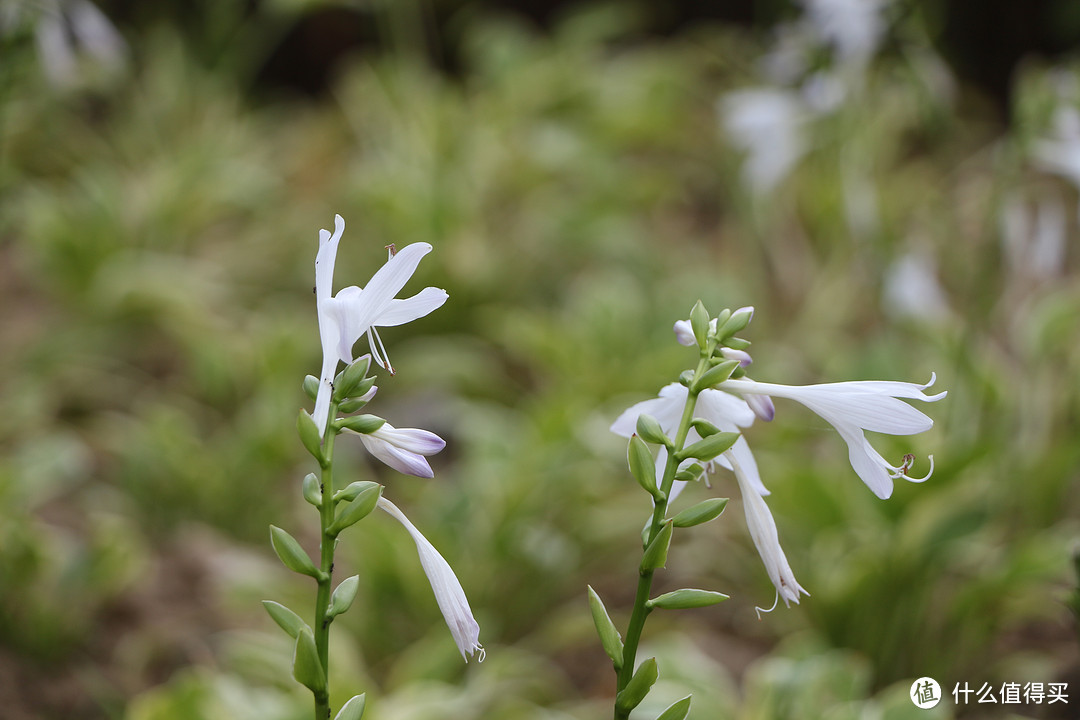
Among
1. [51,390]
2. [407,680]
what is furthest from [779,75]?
[51,390]

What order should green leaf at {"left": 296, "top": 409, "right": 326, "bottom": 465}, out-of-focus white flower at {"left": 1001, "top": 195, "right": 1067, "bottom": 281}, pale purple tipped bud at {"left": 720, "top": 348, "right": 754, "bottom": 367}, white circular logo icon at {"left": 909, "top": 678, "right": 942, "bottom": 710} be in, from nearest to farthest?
green leaf at {"left": 296, "top": 409, "right": 326, "bottom": 465} → pale purple tipped bud at {"left": 720, "top": 348, "right": 754, "bottom": 367} → white circular logo icon at {"left": 909, "top": 678, "right": 942, "bottom": 710} → out-of-focus white flower at {"left": 1001, "top": 195, "right": 1067, "bottom": 281}

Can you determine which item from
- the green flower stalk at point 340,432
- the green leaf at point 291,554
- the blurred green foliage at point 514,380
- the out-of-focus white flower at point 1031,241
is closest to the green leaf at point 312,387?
the green flower stalk at point 340,432

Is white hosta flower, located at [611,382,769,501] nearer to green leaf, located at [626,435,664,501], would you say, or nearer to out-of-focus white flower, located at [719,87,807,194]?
green leaf, located at [626,435,664,501]

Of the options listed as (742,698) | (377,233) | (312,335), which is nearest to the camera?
(742,698)

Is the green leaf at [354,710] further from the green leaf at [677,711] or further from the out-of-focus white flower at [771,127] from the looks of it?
the out-of-focus white flower at [771,127]

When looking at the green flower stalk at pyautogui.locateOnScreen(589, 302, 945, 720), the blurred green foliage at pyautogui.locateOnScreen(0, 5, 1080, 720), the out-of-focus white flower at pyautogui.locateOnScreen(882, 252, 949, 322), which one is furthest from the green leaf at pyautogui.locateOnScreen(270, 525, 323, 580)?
the out-of-focus white flower at pyautogui.locateOnScreen(882, 252, 949, 322)

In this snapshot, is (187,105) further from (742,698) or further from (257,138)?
(742,698)

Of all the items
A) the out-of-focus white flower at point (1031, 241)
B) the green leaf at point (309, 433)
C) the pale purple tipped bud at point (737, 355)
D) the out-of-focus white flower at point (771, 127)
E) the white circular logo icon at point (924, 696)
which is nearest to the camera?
the green leaf at point (309, 433)
